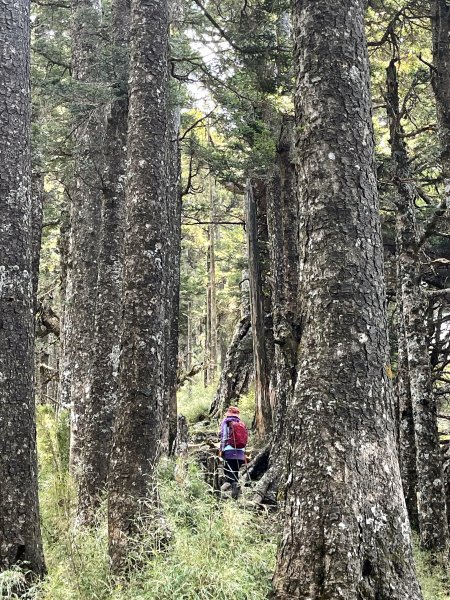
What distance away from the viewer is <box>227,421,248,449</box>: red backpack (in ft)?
38.8

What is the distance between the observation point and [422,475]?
9.98 m

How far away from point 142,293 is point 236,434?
6.09 metres

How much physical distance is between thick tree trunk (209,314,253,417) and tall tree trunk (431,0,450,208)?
43.1 feet

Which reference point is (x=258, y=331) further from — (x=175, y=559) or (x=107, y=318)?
(x=175, y=559)

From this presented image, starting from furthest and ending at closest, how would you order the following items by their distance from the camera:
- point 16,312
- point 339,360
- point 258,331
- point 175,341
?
1. point 258,331
2. point 175,341
3. point 16,312
4. point 339,360

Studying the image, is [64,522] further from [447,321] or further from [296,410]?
[447,321]

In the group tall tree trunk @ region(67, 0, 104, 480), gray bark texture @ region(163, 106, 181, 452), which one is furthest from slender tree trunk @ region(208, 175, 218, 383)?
tall tree trunk @ region(67, 0, 104, 480)

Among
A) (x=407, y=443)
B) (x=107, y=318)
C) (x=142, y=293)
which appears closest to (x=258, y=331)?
(x=407, y=443)

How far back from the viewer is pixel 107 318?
8625 mm

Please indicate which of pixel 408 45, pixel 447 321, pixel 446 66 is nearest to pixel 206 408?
pixel 447 321

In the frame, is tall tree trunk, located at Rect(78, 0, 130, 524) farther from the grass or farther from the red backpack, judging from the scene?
the red backpack

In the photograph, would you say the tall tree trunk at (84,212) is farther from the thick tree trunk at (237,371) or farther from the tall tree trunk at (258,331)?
the thick tree trunk at (237,371)

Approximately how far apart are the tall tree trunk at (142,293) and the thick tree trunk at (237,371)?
14345 mm

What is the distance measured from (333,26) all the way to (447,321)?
1275 centimetres
